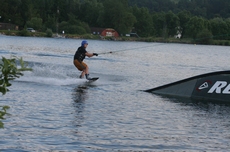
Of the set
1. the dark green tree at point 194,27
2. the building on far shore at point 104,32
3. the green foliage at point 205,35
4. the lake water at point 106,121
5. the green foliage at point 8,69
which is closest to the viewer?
the green foliage at point 8,69

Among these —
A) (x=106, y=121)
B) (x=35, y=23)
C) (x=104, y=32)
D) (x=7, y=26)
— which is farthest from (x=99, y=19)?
(x=106, y=121)

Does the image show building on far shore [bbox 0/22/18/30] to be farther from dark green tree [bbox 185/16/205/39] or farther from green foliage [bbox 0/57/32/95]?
green foliage [bbox 0/57/32/95]

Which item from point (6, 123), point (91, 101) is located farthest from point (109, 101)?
point (6, 123)

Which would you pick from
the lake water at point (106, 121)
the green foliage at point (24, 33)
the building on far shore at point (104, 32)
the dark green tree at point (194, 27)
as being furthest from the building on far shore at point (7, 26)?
the lake water at point (106, 121)

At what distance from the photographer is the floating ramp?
59.3ft

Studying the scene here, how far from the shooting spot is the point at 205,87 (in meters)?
18.9

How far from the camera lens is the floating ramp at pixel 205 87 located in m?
18.1

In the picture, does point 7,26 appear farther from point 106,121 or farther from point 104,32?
point 106,121

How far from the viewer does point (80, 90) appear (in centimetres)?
2058

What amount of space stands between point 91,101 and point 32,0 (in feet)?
549

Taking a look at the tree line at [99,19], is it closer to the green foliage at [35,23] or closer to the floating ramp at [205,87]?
the green foliage at [35,23]

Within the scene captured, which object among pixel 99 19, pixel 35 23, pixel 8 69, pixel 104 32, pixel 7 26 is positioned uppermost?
pixel 99 19

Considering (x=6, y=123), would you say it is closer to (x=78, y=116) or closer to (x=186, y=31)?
(x=78, y=116)

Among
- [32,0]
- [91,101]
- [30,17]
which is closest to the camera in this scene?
[91,101]
